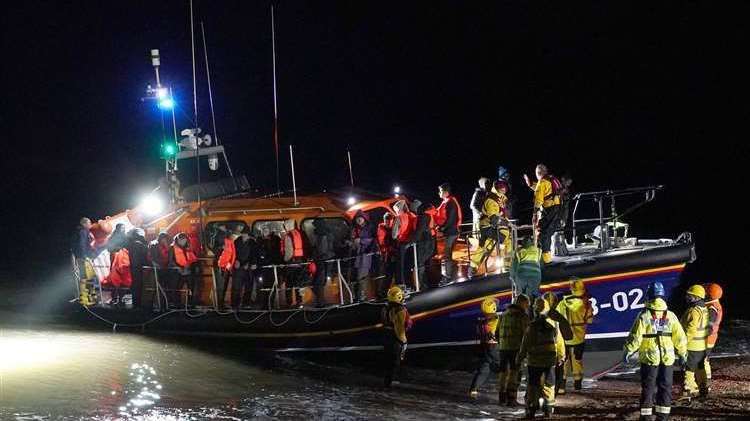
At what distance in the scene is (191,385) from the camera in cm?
1092

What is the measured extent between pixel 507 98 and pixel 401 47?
12.3 m

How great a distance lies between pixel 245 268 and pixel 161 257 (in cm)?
137

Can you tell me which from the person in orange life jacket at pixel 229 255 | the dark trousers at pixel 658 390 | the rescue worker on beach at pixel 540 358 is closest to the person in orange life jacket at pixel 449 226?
the rescue worker on beach at pixel 540 358

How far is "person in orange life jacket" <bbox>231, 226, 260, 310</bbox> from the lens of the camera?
12273 millimetres

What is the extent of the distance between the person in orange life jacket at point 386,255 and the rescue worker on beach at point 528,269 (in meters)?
1.69

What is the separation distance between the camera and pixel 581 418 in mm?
9102

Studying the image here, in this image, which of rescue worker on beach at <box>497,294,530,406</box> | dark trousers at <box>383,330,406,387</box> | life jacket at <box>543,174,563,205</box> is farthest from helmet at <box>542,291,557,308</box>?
dark trousers at <box>383,330,406,387</box>

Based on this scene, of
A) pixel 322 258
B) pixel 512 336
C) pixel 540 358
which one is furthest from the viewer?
pixel 322 258

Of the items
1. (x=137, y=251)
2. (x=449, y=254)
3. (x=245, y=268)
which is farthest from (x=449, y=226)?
(x=137, y=251)

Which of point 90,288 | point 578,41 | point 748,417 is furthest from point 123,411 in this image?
point 578,41

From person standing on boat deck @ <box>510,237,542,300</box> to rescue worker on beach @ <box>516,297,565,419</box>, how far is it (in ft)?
4.69

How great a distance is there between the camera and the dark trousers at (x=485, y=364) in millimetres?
10211

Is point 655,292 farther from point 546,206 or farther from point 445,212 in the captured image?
point 445,212

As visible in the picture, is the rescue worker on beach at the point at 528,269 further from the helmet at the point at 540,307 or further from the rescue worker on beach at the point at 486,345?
the helmet at the point at 540,307
